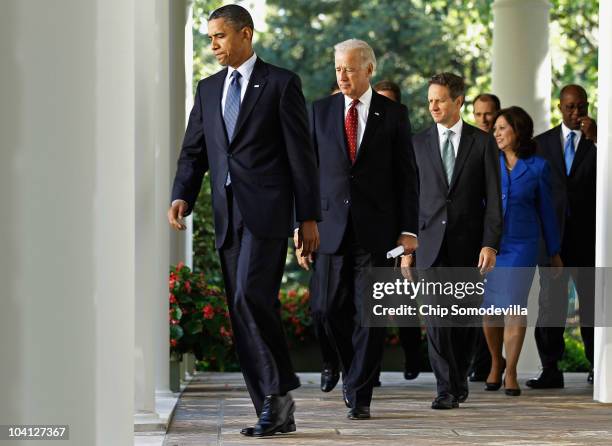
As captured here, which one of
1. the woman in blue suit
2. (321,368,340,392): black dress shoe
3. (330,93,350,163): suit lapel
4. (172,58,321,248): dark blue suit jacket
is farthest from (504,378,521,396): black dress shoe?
(172,58,321,248): dark blue suit jacket

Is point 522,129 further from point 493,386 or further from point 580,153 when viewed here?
point 493,386

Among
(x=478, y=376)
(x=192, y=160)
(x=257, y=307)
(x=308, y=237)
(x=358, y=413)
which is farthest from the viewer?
(x=478, y=376)

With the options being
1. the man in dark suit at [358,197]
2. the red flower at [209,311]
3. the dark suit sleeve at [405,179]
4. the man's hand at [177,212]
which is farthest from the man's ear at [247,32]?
the red flower at [209,311]

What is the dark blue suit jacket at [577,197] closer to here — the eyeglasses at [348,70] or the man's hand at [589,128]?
the man's hand at [589,128]

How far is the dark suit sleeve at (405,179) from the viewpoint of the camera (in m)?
8.85

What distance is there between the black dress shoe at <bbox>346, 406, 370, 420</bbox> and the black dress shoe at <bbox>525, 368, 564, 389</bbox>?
3.06 meters

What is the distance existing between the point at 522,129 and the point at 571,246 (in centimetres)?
140

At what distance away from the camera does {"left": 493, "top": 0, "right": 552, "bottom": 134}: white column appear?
13625 millimetres

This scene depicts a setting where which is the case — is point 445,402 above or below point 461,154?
below

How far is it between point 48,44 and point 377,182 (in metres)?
5.40

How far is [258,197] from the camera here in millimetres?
7535

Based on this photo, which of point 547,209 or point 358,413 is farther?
point 547,209

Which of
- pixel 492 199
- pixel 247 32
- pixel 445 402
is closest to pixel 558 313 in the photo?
pixel 492 199

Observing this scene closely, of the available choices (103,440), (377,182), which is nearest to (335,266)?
(377,182)
